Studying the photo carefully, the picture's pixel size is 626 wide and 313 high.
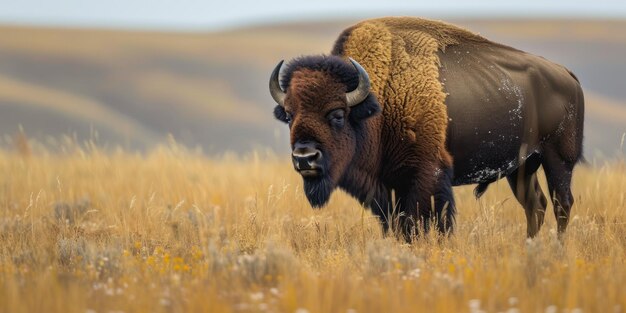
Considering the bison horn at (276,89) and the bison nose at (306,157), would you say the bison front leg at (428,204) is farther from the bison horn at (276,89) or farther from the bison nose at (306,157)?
the bison horn at (276,89)

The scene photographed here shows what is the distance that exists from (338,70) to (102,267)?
2.54 meters

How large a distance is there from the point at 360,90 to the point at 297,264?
1.96 m

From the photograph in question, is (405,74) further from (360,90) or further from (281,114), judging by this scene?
(281,114)

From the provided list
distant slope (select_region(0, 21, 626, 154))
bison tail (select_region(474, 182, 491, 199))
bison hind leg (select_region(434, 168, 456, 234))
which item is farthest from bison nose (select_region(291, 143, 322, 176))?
distant slope (select_region(0, 21, 626, 154))

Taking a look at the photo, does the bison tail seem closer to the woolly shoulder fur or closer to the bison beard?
the woolly shoulder fur

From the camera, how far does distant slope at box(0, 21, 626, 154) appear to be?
39938mm

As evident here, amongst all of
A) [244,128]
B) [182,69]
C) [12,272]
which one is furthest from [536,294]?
[182,69]

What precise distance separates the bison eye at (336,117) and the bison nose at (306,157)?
0.41 m

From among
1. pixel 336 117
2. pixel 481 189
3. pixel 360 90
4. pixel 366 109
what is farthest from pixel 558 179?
pixel 336 117

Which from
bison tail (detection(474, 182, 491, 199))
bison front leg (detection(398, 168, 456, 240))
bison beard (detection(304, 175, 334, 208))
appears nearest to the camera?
bison beard (detection(304, 175, 334, 208))

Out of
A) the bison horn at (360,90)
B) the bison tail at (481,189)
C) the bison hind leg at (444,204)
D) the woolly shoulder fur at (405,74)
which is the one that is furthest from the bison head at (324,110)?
the bison tail at (481,189)

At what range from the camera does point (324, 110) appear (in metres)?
6.53

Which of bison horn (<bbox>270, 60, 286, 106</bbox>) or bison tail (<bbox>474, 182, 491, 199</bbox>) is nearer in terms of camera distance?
bison horn (<bbox>270, 60, 286, 106</bbox>)

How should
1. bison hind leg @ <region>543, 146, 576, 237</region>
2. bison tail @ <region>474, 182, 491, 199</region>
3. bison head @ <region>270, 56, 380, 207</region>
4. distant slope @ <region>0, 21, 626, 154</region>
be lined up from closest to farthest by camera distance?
bison head @ <region>270, 56, 380, 207</region>
bison hind leg @ <region>543, 146, 576, 237</region>
bison tail @ <region>474, 182, 491, 199</region>
distant slope @ <region>0, 21, 626, 154</region>
